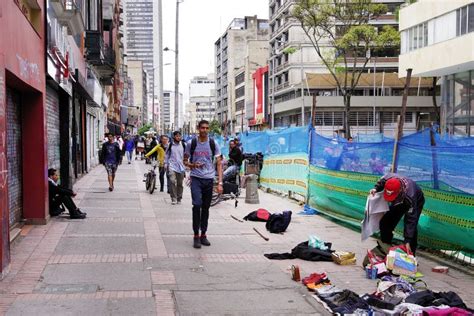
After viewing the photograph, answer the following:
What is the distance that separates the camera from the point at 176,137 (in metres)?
13.6

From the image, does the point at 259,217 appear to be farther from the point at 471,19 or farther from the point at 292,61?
the point at 292,61

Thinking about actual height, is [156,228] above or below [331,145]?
below

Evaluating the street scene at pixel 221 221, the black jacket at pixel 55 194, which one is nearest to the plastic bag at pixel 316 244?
the street scene at pixel 221 221

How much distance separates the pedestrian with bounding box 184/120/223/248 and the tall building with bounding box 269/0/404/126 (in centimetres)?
5168

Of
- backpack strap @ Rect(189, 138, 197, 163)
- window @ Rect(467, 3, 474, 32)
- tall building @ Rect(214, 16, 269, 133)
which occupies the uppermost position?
tall building @ Rect(214, 16, 269, 133)

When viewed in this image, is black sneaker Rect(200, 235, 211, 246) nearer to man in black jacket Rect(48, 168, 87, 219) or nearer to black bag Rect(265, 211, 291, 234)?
black bag Rect(265, 211, 291, 234)

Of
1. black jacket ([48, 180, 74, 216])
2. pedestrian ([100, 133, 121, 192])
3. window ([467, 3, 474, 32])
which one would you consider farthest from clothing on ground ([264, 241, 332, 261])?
window ([467, 3, 474, 32])

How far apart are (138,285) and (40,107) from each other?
4.75 metres

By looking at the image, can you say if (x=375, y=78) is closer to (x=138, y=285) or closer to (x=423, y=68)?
(x=423, y=68)

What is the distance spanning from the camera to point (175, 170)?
13.5 m

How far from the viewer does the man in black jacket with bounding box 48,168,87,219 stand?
10.5 meters

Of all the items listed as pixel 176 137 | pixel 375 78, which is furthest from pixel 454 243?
pixel 375 78

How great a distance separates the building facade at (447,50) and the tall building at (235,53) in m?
65.4

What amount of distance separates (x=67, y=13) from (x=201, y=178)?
8.72m
